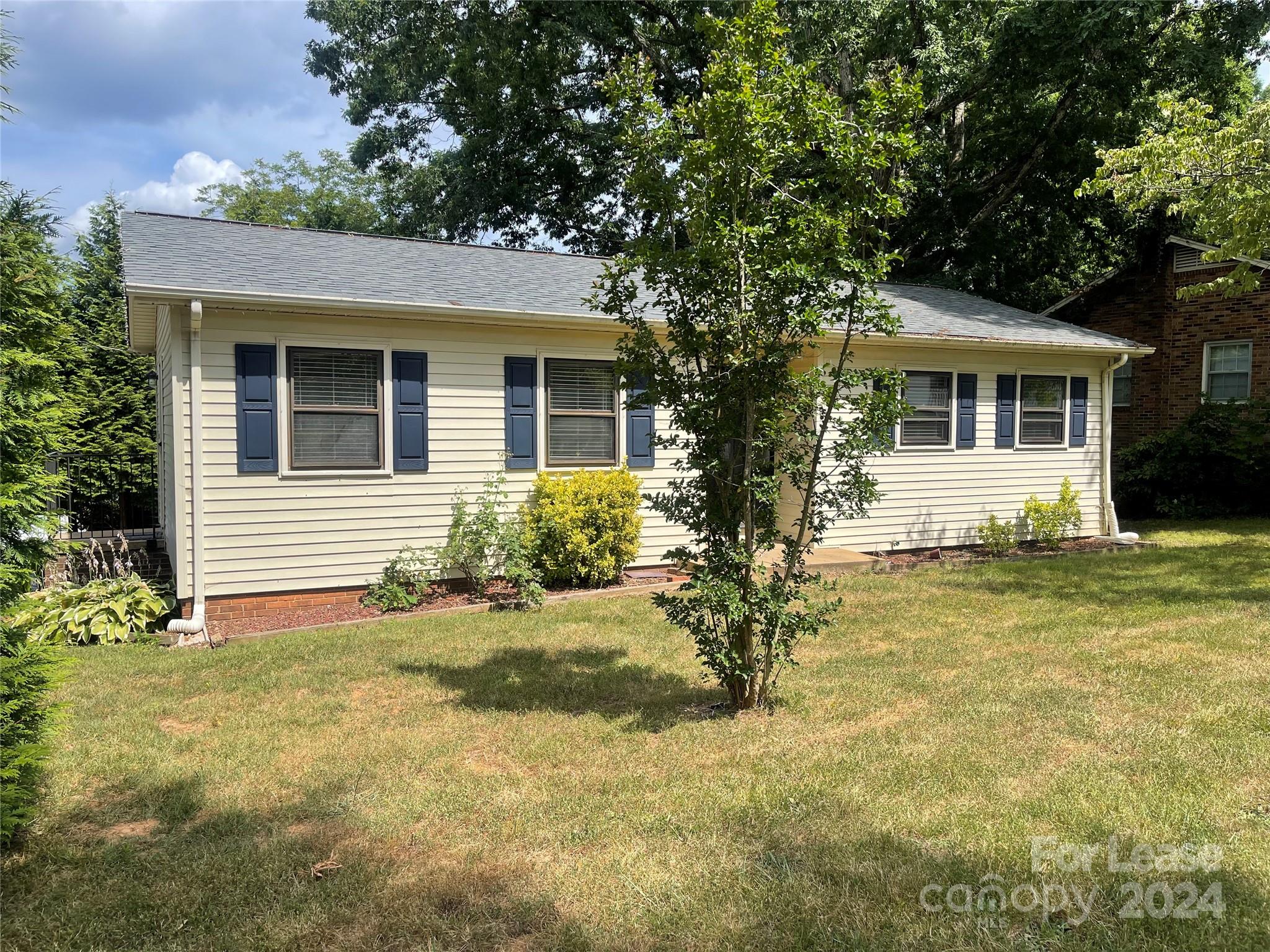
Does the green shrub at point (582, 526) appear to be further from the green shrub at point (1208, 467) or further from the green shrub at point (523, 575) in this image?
the green shrub at point (1208, 467)

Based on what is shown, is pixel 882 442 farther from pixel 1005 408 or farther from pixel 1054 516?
pixel 1054 516

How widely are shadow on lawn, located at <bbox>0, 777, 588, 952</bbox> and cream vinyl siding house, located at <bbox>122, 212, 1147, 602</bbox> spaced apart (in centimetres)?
450

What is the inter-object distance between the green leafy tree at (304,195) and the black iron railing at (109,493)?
1850 centimetres

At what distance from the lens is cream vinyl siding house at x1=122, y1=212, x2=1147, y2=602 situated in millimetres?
7508

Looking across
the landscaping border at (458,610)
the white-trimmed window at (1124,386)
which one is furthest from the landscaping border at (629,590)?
the white-trimmed window at (1124,386)

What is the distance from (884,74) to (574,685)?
15633 millimetres

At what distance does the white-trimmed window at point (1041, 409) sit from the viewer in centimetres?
1188

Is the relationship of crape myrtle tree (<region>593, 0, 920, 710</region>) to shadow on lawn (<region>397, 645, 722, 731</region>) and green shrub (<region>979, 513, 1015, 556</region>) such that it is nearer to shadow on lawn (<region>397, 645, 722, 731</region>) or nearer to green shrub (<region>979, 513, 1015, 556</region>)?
shadow on lawn (<region>397, 645, 722, 731</region>)

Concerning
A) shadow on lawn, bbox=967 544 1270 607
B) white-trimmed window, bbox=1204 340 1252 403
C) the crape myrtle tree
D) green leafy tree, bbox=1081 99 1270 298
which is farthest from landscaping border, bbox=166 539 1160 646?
white-trimmed window, bbox=1204 340 1252 403

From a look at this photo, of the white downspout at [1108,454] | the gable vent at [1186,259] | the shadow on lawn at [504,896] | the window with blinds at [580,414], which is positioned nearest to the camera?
the shadow on lawn at [504,896]

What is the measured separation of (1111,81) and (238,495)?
17090 millimetres

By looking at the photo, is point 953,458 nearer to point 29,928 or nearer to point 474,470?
point 474,470

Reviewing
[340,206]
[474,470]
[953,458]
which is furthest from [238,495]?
[340,206]

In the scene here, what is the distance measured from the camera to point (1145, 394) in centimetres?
1725
